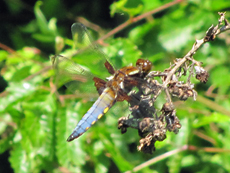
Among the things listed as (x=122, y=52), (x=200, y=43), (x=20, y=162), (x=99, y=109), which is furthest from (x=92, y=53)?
(x=20, y=162)

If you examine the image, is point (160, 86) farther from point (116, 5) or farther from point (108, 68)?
point (116, 5)

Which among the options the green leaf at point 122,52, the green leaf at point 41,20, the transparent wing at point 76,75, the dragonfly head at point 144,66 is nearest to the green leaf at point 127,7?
the green leaf at point 122,52

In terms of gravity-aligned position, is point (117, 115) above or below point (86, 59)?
below

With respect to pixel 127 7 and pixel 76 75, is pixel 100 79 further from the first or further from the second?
pixel 127 7

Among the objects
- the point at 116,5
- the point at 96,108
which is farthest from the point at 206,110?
the point at 96,108

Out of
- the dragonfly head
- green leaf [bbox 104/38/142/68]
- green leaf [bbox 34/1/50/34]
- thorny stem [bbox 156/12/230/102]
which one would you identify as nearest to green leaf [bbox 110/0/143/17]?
green leaf [bbox 104/38/142/68]

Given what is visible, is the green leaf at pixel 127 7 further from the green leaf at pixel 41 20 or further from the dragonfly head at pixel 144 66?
the dragonfly head at pixel 144 66

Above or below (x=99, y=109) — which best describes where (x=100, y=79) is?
above
